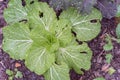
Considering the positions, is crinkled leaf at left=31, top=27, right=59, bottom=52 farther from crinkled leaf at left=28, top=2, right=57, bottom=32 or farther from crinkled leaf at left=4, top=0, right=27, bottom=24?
crinkled leaf at left=4, top=0, right=27, bottom=24

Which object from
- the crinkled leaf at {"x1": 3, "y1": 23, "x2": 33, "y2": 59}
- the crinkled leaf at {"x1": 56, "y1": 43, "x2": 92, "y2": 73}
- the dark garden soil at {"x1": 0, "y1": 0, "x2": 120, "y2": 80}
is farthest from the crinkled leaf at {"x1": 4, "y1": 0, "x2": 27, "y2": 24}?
the crinkled leaf at {"x1": 56, "y1": 43, "x2": 92, "y2": 73}

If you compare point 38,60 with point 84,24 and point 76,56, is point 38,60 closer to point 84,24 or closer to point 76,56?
point 76,56

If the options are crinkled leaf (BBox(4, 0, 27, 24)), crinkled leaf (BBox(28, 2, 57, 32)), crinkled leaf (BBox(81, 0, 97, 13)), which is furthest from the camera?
crinkled leaf (BBox(4, 0, 27, 24))

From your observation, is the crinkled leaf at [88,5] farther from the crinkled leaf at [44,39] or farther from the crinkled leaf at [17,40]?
the crinkled leaf at [17,40]

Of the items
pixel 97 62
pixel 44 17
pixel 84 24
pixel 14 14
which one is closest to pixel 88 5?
pixel 84 24

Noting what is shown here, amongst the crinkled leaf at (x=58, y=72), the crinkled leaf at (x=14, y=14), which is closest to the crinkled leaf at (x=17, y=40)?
the crinkled leaf at (x=14, y=14)

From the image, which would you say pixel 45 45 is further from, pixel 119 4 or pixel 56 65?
pixel 119 4
